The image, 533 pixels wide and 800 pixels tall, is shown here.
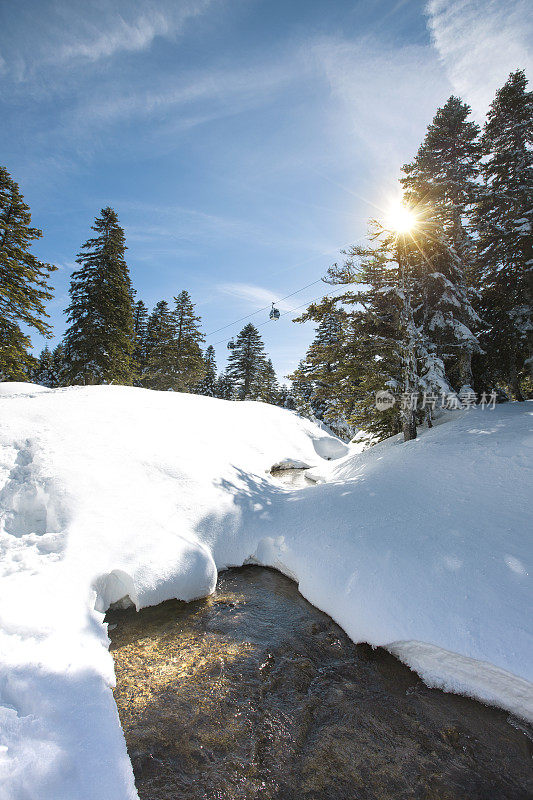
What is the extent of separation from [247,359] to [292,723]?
35749 millimetres

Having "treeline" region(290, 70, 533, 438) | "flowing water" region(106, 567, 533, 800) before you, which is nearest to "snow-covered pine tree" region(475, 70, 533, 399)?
"treeline" region(290, 70, 533, 438)

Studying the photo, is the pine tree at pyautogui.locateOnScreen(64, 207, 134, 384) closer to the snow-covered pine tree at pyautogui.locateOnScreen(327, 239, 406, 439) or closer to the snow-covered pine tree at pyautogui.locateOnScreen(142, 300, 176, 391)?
the snow-covered pine tree at pyautogui.locateOnScreen(142, 300, 176, 391)

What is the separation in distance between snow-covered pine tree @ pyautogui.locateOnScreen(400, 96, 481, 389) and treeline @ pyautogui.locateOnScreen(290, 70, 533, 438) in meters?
0.05

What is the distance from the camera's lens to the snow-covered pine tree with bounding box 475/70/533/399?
1434 cm

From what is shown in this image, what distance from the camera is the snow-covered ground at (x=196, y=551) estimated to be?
3021 millimetres

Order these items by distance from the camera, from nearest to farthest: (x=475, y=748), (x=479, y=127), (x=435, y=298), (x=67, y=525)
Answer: (x=475, y=748)
(x=67, y=525)
(x=435, y=298)
(x=479, y=127)

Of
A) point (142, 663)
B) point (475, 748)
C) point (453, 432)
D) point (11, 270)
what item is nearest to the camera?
point (475, 748)

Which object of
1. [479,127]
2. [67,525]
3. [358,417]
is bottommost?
[67,525]

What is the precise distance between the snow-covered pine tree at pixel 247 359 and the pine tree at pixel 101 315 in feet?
57.0

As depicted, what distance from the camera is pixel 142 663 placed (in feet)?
14.1

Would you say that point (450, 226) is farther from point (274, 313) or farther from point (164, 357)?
point (164, 357)

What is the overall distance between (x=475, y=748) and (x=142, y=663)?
397cm

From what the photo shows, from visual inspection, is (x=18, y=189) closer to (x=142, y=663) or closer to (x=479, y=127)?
(x=142, y=663)

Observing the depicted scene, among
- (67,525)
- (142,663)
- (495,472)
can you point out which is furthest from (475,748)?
(67,525)
